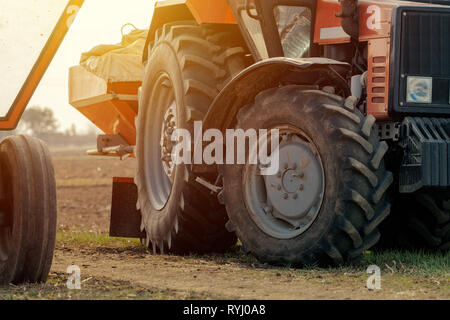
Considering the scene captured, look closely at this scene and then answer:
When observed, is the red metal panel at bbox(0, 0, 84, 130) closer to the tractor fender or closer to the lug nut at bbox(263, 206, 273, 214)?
the tractor fender

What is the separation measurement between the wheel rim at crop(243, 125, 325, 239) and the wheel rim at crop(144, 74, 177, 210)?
4.15 ft

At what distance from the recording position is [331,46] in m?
5.63

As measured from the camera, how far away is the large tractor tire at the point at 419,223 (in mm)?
5941

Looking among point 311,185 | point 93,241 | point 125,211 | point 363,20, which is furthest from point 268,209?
point 93,241

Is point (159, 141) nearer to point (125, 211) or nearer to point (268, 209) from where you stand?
point (125, 211)

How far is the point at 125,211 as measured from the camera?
7305 millimetres

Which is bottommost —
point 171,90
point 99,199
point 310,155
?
point 99,199

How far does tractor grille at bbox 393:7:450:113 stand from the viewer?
16.8ft

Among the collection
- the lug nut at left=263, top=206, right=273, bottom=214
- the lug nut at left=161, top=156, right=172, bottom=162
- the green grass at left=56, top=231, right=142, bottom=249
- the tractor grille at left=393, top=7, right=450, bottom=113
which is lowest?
the green grass at left=56, top=231, right=142, bottom=249

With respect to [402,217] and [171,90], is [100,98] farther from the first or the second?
[402,217]

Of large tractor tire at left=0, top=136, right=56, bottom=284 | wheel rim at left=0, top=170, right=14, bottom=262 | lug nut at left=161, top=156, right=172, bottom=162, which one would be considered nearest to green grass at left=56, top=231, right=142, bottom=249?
lug nut at left=161, top=156, right=172, bottom=162

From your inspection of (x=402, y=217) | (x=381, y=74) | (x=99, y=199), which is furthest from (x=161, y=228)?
(x=99, y=199)

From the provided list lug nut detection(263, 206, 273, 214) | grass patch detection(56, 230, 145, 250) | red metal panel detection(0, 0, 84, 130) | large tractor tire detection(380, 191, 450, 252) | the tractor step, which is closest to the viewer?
red metal panel detection(0, 0, 84, 130)

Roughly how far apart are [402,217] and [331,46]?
1.37 meters
